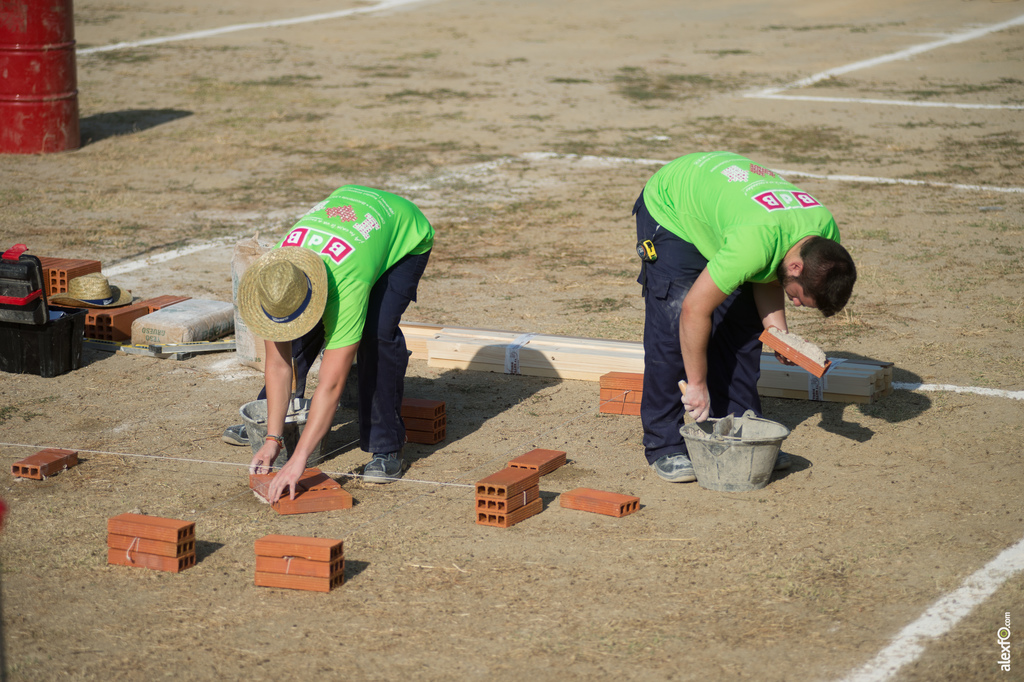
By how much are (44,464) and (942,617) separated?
431cm

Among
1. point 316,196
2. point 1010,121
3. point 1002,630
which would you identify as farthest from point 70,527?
point 1010,121

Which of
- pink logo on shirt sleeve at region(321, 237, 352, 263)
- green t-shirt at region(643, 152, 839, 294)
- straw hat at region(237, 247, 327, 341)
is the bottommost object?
straw hat at region(237, 247, 327, 341)

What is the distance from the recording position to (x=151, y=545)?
14.9 ft

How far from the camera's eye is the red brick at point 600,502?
5109 mm

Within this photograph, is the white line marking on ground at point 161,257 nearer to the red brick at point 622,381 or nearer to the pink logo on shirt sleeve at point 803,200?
the red brick at point 622,381

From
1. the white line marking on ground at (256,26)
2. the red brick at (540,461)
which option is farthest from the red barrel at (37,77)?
the red brick at (540,461)

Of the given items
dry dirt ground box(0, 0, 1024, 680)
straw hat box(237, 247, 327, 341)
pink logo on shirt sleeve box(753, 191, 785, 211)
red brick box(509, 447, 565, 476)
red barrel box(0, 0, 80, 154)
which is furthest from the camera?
red barrel box(0, 0, 80, 154)

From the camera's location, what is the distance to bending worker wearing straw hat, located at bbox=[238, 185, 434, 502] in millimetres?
4684

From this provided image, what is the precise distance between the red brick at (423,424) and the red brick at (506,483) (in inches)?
37.4

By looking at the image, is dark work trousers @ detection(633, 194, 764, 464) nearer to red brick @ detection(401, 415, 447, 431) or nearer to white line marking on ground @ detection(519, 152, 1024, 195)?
red brick @ detection(401, 415, 447, 431)

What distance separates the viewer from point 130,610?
4238 mm

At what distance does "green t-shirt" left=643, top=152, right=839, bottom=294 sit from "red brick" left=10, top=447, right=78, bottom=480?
3323 mm

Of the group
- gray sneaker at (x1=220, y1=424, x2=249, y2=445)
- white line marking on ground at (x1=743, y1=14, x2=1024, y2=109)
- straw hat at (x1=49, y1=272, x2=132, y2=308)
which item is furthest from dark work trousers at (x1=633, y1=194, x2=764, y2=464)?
white line marking on ground at (x1=743, y1=14, x2=1024, y2=109)

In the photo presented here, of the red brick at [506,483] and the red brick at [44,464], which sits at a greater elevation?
the red brick at [506,483]
